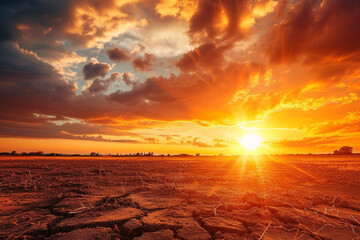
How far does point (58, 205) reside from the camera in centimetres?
319

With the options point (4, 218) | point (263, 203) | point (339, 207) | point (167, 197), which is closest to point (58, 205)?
point (4, 218)

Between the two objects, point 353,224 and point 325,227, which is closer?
point 325,227

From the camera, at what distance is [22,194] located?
3.83m

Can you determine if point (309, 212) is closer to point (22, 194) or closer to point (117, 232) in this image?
point (117, 232)

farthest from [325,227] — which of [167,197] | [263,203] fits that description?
[167,197]

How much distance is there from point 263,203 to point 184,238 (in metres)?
1.85

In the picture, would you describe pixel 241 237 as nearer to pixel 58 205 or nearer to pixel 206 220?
pixel 206 220

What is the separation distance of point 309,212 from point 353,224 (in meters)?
0.50

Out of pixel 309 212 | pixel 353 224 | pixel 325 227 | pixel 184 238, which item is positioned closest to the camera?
pixel 184 238

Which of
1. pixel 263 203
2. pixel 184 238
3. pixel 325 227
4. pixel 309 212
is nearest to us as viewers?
pixel 184 238

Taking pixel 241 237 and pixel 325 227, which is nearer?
pixel 241 237

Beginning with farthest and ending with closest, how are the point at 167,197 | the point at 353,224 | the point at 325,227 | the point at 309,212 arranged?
the point at 167,197 < the point at 309,212 < the point at 353,224 < the point at 325,227

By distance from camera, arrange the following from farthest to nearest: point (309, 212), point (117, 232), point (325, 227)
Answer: point (309, 212)
point (325, 227)
point (117, 232)

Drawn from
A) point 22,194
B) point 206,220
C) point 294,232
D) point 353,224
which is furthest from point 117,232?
point 353,224
